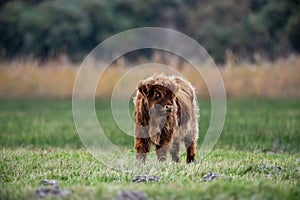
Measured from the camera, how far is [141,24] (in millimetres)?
34969

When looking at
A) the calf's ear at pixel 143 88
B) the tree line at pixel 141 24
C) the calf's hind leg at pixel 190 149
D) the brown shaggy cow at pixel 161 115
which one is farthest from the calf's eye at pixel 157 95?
the tree line at pixel 141 24

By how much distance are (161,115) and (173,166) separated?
2.01ft

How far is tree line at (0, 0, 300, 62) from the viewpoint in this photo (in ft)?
106

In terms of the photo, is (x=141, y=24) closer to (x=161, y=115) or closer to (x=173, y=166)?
(x=161, y=115)

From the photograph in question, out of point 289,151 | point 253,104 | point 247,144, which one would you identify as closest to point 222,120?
point 247,144

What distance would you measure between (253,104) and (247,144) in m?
8.46

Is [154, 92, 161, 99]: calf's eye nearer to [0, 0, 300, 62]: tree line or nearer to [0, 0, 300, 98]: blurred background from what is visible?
[0, 0, 300, 98]: blurred background

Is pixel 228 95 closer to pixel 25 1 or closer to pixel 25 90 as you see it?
pixel 25 90

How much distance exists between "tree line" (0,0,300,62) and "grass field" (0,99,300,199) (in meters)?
17.8

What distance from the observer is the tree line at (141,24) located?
3234 centimetres

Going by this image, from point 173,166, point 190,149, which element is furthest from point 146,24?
point 173,166

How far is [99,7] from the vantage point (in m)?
34.1

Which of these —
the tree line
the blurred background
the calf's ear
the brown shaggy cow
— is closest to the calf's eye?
the brown shaggy cow

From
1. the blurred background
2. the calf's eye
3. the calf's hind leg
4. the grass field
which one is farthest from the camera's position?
the blurred background
